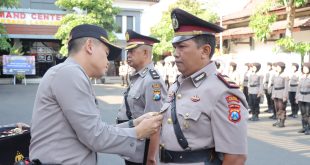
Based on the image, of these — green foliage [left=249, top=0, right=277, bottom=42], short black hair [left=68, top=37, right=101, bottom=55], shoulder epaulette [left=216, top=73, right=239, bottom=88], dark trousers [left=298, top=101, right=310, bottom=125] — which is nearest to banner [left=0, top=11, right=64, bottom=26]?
green foliage [left=249, top=0, right=277, bottom=42]

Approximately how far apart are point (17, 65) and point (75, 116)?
2242cm

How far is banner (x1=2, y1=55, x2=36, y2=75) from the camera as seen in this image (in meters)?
22.7

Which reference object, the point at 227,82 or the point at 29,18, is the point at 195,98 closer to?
the point at 227,82

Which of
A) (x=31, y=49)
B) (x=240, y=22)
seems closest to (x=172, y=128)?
(x=240, y=22)

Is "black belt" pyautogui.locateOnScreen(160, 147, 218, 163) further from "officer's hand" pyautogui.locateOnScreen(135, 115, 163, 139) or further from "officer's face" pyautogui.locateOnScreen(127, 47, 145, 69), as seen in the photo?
"officer's face" pyautogui.locateOnScreen(127, 47, 145, 69)

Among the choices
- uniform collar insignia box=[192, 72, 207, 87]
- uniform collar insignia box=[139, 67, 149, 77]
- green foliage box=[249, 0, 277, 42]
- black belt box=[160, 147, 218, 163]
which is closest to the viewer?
black belt box=[160, 147, 218, 163]

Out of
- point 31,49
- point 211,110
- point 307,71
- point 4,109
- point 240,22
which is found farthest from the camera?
point 31,49

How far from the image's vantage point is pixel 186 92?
8.08 ft

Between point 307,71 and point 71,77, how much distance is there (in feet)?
27.6

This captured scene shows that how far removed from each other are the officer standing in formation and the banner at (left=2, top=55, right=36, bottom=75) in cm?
2196

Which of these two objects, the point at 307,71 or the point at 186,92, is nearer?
the point at 186,92

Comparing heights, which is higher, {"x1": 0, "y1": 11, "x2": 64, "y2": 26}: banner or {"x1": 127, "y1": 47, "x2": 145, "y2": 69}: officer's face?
{"x1": 0, "y1": 11, "x2": 64, "y2": 26}: banner

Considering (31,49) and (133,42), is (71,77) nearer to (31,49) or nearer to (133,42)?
(133,42)

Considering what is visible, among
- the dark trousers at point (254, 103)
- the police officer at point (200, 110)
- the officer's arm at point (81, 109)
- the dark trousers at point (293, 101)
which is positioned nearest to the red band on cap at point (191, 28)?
the police officer at point (200, 110)
